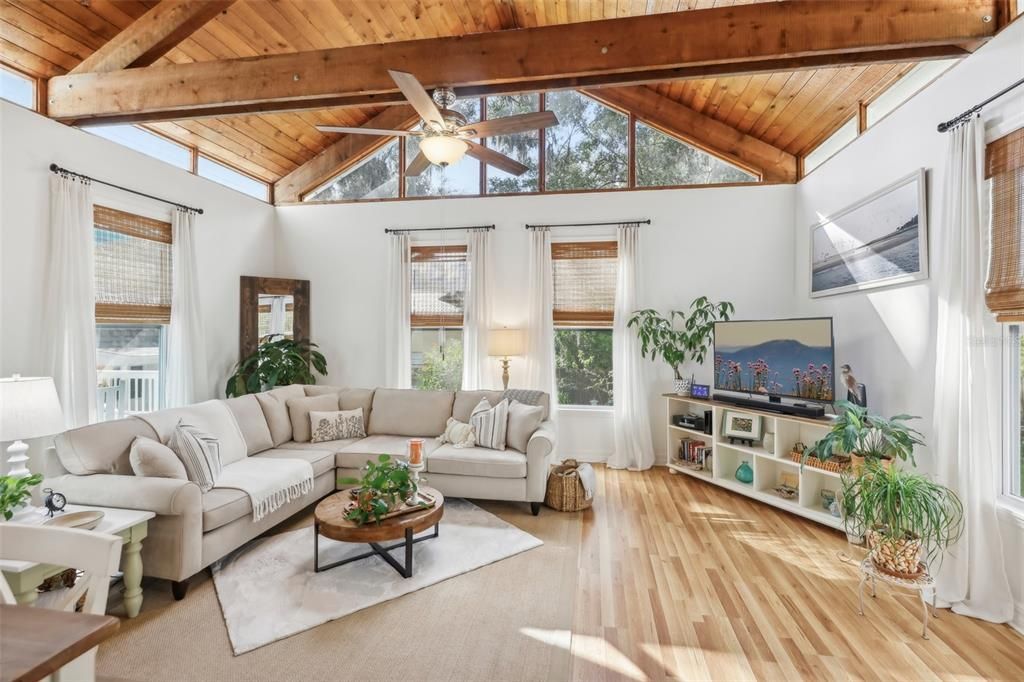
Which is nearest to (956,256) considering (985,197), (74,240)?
(985,197)

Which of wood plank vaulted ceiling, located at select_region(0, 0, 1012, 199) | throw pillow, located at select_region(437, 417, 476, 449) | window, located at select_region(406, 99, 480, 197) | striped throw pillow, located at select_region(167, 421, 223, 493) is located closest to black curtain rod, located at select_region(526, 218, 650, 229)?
window, located at select_region(406, 99, 480, 197)

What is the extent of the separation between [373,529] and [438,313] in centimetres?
329

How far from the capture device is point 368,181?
5816mm

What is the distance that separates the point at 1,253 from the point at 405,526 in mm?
3204

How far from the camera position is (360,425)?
4.54 meters

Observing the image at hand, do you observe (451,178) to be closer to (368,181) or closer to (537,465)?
(368,181)

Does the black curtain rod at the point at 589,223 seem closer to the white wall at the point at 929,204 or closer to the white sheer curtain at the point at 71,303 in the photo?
the white wall at the point at 929,204

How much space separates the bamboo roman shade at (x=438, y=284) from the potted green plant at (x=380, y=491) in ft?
9.34

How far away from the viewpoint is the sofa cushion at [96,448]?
2773 mm

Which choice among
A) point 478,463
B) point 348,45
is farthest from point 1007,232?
point 348,45

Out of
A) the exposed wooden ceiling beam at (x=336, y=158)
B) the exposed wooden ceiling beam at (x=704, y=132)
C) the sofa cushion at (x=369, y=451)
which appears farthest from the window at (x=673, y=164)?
the sofa cushion at (x=369, y=451)

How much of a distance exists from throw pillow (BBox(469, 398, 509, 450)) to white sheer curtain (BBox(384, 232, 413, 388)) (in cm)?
174

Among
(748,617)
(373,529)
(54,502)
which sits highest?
(54,502)

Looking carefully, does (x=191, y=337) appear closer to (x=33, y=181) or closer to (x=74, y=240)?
(x=74, y=240)
